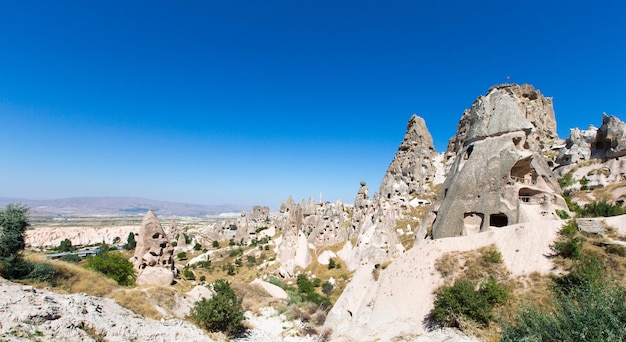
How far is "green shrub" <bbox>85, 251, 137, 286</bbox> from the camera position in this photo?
18.8 m

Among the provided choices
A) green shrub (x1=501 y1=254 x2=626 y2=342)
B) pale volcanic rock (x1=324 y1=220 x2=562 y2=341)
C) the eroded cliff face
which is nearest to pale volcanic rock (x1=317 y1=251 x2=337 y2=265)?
the eroded cliff face

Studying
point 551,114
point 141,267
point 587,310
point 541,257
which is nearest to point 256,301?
point 141,267

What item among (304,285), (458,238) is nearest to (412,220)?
(304,285)

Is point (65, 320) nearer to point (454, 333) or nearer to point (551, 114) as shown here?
point (454, 333)

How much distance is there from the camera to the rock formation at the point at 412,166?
54375 mm

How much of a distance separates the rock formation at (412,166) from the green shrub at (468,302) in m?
39.8

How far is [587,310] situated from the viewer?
6.88 metres

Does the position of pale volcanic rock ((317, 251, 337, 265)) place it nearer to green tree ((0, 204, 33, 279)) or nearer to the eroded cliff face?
the eroded cliff face

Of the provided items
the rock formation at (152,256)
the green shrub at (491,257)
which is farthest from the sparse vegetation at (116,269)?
the green shrub at (491,257)

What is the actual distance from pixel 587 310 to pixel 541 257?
650 cm

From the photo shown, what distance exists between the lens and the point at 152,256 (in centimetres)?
2197

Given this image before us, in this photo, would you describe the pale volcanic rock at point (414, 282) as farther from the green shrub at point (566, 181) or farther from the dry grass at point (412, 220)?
the green shrub at point (566, 181)

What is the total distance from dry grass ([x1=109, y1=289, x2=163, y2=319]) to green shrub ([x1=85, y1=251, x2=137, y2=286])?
10.9 ft

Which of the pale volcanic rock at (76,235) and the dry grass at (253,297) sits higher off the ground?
the dry grass at (253,297)
